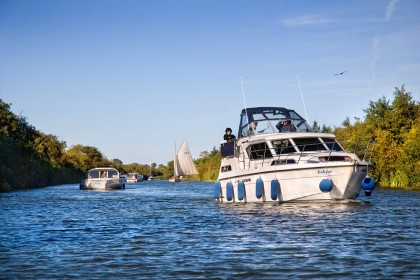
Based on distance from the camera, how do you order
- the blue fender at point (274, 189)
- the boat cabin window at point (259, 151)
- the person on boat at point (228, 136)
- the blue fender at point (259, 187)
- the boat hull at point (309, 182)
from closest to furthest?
the boat hull at point (309, 182) → the blue fender at point (274, 189) → the blue fender at point (259, 187) → the boat cabin window at point (259, 151) → the person on boat at point (228, 136)

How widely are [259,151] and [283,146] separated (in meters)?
1.42

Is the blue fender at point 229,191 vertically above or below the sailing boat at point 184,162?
below

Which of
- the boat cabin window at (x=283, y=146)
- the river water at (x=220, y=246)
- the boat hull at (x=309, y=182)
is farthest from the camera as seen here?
the boat cabin window at (x=283, y=146)

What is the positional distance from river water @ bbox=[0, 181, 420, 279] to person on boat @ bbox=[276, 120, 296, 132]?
8.21 m

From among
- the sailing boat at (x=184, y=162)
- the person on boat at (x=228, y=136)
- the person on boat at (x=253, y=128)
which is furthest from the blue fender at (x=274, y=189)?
the sailing boat at (x=184, y=162)

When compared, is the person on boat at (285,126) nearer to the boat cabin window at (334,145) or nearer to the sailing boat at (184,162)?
the boat cabin window at (334,145)

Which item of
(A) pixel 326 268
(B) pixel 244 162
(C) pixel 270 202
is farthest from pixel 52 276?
(B) pixel 244 162

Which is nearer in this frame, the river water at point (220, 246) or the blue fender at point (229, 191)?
the river water at point (220, 246)

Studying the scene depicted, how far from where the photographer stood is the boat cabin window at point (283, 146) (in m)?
28.5

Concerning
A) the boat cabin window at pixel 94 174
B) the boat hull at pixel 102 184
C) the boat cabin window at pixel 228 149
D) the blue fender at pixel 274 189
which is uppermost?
the boat cabin window at pixel 94 174

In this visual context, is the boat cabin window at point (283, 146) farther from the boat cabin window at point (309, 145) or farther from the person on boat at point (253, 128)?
the person on boat at point (253, 128)

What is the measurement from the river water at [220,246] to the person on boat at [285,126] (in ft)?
26.9

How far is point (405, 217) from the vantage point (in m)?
21.9

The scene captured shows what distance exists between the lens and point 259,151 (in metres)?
29.9
